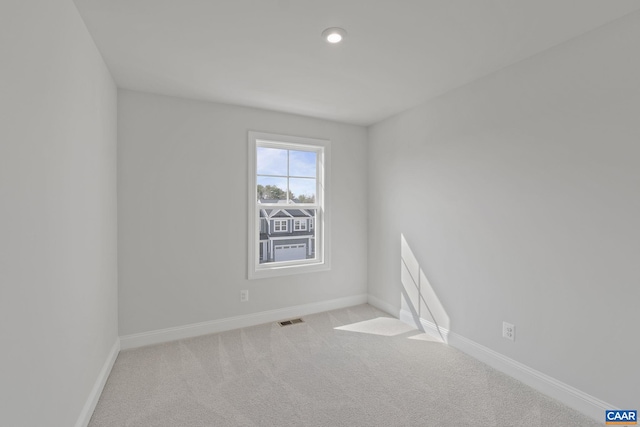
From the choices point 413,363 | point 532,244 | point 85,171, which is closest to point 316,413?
point 413,363

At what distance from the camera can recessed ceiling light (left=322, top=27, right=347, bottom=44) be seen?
1.88m

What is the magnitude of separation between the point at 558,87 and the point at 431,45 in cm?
92

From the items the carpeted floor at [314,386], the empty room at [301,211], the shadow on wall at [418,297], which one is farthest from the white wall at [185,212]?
the shadow on wall at [418,297]

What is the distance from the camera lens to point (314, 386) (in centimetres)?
221

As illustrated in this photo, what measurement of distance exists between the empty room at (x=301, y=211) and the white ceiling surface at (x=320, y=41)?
19 millimetres

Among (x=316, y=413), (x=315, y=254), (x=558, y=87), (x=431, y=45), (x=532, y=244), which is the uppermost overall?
(x=431, y=45)

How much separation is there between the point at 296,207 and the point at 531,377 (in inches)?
108

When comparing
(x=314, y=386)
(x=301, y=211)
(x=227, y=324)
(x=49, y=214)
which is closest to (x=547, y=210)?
(x=314, y=386)

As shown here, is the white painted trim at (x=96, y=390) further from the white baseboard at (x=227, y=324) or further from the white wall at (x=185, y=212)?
the white wall at (x=185, y=212)

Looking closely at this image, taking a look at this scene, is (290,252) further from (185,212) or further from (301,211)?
(185,212)

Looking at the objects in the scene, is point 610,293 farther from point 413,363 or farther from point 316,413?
point 316,413

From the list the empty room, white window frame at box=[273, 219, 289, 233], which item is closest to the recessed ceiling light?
the empty room

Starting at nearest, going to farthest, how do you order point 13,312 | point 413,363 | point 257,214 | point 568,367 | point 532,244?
point 13,312 → point 568,367 → point 532,244 → point 413,363 → point 257,214

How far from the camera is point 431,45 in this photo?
2062mm
